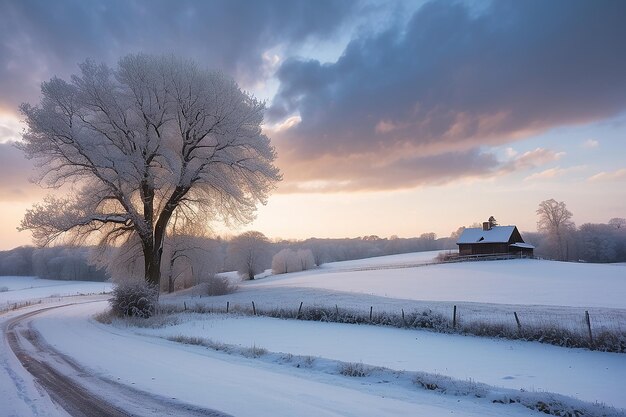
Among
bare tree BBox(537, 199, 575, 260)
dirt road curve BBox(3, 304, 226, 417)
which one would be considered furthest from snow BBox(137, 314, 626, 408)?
bare tree BBox(537, 199, 575, 260)

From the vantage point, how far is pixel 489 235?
7906 centimetres

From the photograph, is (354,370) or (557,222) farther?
(557,222)

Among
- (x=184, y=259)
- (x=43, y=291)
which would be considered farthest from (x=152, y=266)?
Result: (x=43, y=291)

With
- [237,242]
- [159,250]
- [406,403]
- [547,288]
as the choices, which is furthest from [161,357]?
[237,242]

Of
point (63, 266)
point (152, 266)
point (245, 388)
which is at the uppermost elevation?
point (63, 266)

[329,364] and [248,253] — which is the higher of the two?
[248,253]

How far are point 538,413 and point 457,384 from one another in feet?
5.64

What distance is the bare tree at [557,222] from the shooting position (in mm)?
99062

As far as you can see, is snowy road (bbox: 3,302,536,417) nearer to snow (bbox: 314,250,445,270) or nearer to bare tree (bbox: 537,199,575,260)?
snow (bbox: 314,250,445,270)

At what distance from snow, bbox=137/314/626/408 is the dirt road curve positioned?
6.15 m

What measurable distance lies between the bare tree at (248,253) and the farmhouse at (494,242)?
139 feet

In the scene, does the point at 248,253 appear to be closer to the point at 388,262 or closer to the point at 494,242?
the point at 388,262

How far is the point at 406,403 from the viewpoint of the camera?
26.3 feet

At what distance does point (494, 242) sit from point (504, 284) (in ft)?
111
